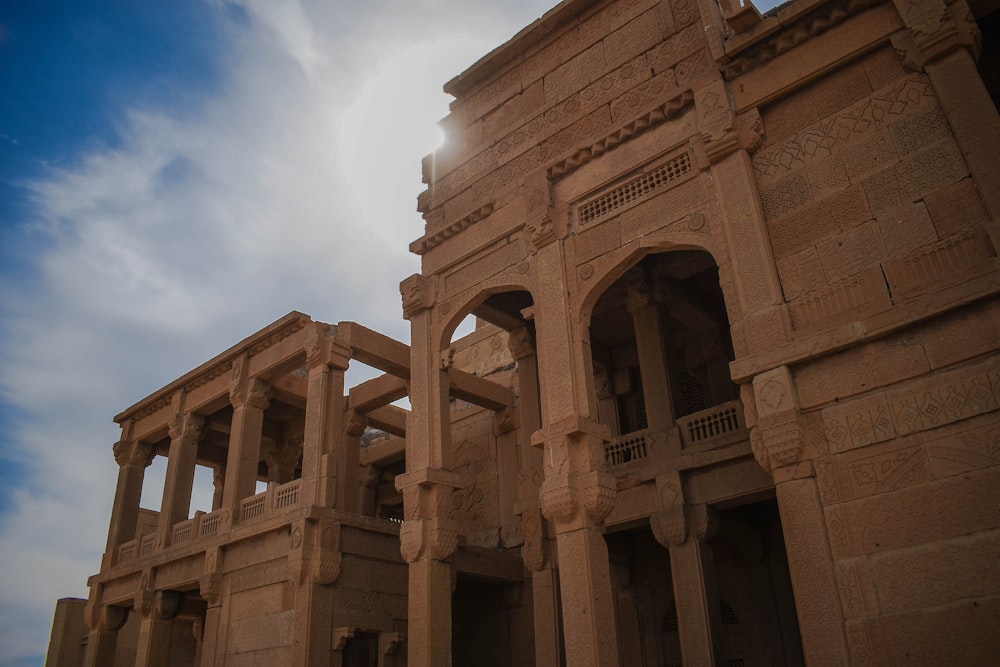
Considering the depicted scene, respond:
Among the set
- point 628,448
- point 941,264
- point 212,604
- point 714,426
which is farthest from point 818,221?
point 212,604

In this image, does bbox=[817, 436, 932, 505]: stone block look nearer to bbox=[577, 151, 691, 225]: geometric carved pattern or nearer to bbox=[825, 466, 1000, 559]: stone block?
bbox=[825, 466, 1000, 559]: stone block

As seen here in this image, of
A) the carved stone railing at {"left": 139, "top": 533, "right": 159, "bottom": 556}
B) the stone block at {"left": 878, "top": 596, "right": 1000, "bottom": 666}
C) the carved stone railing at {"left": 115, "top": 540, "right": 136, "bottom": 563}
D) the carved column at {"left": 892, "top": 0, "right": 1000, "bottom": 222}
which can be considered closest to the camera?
the stone block at {"left": 878, "top": 596, "right": 1000, "bottom": 666}

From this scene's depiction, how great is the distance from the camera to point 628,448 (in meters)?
13.5

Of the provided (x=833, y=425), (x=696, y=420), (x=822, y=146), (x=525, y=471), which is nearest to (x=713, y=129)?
(x=822, y=146)

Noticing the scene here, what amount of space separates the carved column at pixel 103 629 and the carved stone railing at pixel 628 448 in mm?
12112

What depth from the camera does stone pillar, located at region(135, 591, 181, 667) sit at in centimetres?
1595

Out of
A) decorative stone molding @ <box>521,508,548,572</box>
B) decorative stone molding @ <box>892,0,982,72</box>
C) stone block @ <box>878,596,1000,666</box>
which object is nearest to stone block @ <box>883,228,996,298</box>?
decorative stone molding @ <box>892,0,982,72</box>

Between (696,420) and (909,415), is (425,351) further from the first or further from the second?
(909,415)

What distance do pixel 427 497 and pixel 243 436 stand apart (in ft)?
21.5

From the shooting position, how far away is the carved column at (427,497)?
10.5 meters

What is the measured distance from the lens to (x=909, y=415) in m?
7.49

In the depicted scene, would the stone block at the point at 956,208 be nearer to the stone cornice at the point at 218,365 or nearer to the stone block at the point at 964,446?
the stone block at the point at 964,446

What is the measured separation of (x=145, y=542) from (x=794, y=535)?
15044 mm

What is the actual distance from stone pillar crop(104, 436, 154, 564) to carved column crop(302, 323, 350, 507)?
6934 millimetres
